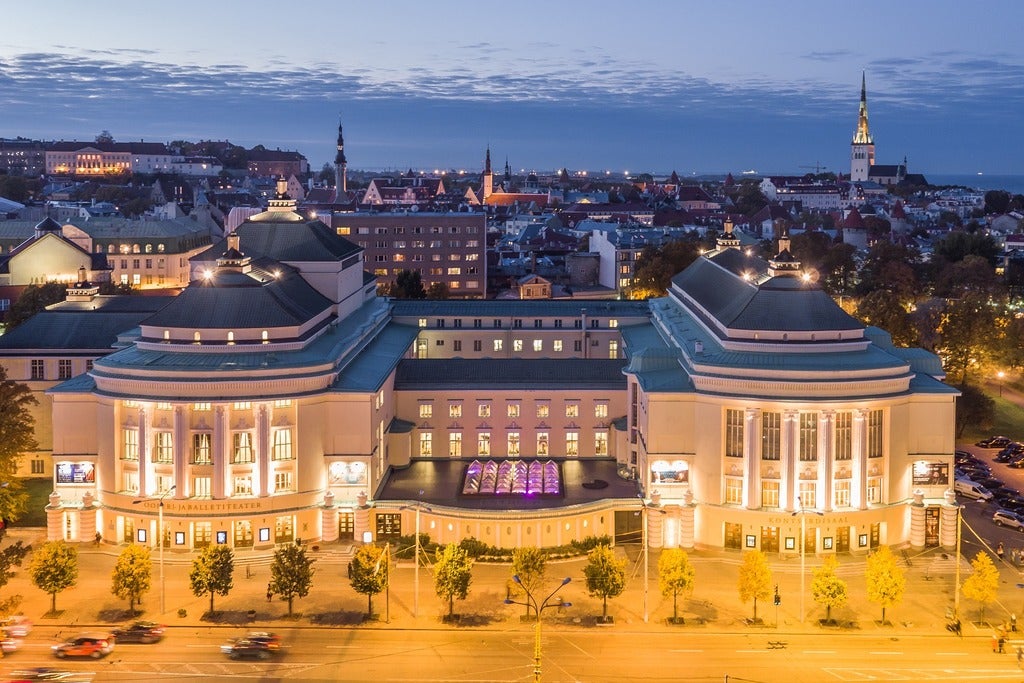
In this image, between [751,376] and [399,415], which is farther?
[399,415]

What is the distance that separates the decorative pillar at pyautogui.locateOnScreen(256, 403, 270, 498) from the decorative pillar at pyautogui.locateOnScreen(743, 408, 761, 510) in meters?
28.1

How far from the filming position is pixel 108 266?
15500 cm

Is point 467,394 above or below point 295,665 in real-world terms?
above

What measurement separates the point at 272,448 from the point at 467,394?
724 inches

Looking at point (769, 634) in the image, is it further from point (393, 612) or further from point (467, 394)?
point (467, 394)

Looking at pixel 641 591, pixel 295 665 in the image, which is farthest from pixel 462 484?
pixel 295 665

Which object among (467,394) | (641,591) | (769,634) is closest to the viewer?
(769,634)

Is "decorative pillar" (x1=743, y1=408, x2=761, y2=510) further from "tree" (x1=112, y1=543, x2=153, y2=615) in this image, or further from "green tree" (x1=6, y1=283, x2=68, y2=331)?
"green tree" (x1=6, y1=283, x2=68, y2=331)

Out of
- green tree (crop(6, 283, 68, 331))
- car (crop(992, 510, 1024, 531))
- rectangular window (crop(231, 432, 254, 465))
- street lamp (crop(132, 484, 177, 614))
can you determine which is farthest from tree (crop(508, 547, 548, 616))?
green tree (crop(6, 283, 68, 331))

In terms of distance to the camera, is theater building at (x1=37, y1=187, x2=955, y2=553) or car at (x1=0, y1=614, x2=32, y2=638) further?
theater building at (x1=37, y1=187, x2=955, y2=553)

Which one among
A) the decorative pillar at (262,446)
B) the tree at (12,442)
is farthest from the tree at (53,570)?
the tree at (12,442)

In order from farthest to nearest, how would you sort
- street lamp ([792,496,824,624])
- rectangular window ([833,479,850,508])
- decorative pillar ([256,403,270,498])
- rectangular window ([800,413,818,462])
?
decorative pillar ([256,403,270,498]), rectangular window ([833,479,850,508]), rectangular window ([800,413,818,462]), street lamp ([792,496,824,624])

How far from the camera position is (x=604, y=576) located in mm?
61000

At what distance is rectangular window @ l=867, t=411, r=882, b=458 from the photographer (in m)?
72.0
